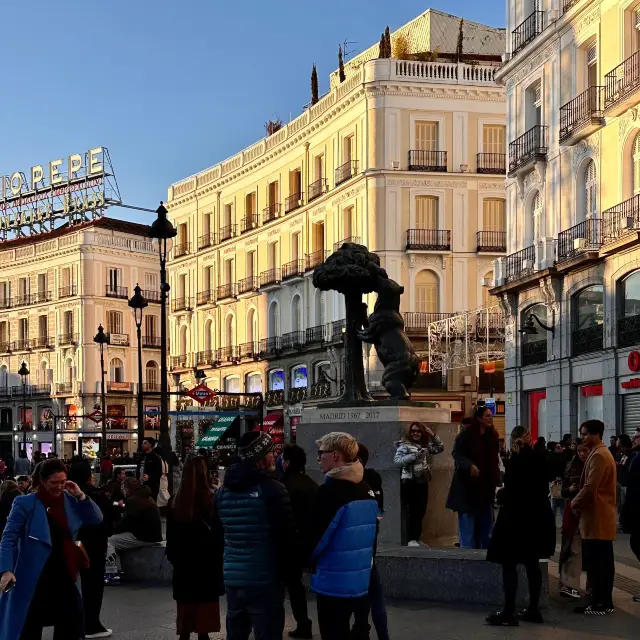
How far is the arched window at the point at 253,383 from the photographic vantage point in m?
57.1

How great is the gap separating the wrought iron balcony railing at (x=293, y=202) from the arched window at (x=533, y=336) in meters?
20.1

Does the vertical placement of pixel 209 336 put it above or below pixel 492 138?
below

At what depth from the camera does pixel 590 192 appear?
3216 centimetres

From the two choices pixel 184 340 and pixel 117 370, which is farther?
pixel 117 370

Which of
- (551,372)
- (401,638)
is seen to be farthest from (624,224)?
(401,638)

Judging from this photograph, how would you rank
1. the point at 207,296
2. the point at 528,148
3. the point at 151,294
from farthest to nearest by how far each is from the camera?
the point at 151,294, the point at 207,296, the point at 528,148

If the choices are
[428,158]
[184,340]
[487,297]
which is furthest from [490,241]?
[184,340]

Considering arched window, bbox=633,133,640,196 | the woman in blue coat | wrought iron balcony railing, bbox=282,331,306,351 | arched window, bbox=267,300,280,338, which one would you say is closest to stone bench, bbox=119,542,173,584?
the woman in blue coat

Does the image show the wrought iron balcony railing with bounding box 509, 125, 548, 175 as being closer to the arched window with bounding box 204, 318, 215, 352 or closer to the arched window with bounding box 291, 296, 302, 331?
the arched window with bounding box 291, 296, 302, 331

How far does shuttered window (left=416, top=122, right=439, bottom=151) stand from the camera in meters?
48.2

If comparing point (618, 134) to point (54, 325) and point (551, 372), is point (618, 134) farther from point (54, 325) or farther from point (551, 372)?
point (54, 325)

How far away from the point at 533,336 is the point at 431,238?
42.4ft

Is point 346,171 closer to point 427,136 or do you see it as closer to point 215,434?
point 427,136

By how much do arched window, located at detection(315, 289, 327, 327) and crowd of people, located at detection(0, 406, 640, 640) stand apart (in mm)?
38328
